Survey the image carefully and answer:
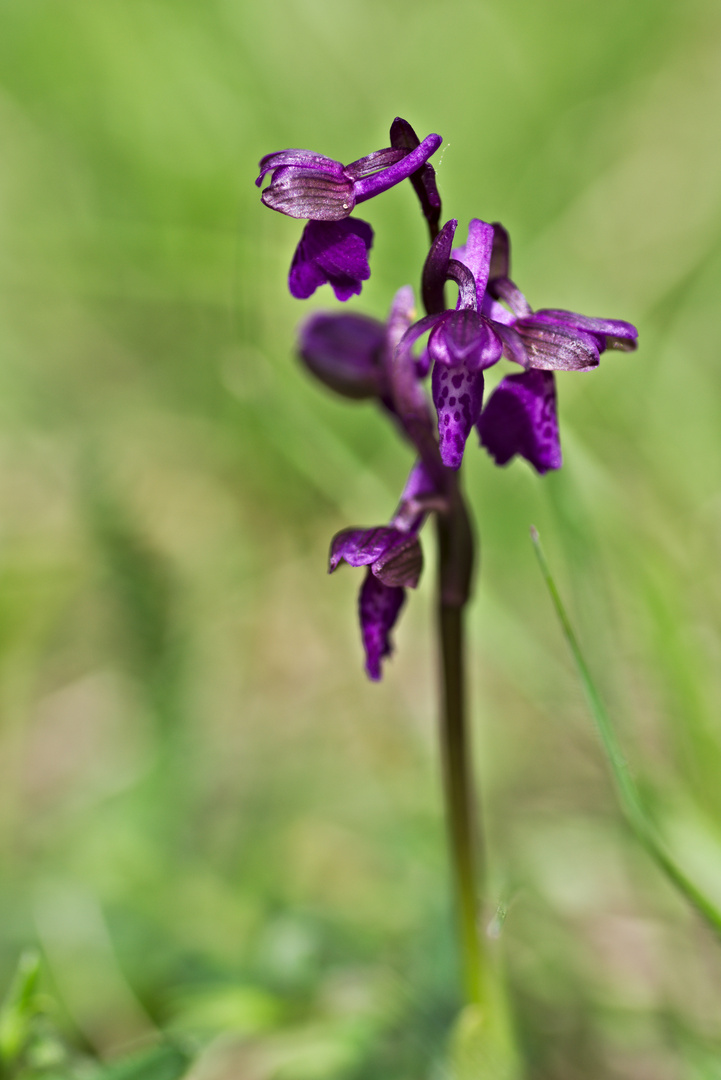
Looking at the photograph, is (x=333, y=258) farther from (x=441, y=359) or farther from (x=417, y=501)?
(x=417, y=501)

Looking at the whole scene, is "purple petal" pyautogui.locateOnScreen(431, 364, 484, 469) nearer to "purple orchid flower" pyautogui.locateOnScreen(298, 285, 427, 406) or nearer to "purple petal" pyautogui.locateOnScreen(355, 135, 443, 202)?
"purple petal" pyautogui.locateOnScreen(355, 135, 443, 202)

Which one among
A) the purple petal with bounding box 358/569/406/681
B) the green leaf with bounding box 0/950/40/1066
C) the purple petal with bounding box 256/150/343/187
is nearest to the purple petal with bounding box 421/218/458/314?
the purple petal with bounding box 256/150/343/187

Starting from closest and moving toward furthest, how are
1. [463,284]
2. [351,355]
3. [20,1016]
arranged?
[463,284], [20,1016], [351,355]

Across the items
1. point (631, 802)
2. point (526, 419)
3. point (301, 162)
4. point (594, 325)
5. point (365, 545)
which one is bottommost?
point (631, 802)

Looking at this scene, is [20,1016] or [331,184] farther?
[20,1016]

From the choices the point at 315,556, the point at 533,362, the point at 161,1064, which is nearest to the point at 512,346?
the point at 533,362

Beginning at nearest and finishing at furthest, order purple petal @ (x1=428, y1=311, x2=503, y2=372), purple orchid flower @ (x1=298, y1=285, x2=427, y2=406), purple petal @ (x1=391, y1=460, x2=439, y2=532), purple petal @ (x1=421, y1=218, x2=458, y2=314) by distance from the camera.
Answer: purple petal @ (x1=428, y1=311, x2=503, y2=372) → purple petal @ (x1=421, y1=218, x2=458, y2=314) → purple petal @ (x1=391, y1=460, x2=439, y2=532) → purple orchid flower @ (x1=298, y1=285, x2=427, y2=406)

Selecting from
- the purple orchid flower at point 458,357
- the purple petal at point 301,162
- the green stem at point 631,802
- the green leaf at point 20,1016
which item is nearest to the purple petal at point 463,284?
the purple orchid flower at point 458,357
